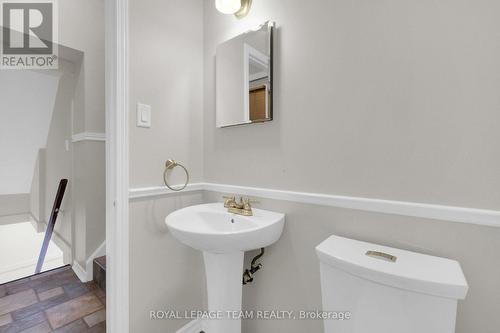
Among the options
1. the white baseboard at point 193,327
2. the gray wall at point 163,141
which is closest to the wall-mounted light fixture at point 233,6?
the gray wall at point 163,141

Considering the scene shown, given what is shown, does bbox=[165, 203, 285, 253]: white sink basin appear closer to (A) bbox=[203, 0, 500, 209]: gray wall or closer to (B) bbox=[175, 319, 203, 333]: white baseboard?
(A) bbox=[203, 0, 500, 209]: gray wall

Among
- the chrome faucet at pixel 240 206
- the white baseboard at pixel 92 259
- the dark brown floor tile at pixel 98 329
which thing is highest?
the chrome faucet at pixel 240 206

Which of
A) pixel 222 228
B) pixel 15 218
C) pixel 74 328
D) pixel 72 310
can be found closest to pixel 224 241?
pixel 222 228

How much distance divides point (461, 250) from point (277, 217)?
0.65m

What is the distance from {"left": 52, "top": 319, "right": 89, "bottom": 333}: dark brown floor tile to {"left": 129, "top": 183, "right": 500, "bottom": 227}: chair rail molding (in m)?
1.06

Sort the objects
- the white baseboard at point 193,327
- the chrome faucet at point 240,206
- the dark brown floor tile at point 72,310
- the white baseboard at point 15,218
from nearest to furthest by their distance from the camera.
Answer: the chrome faucet at point 240,206, the white baseboard at point 193,327, the dark brown floor tile at point 72,310, the white baseboard at point 15,218

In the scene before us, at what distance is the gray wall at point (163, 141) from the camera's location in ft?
3.77

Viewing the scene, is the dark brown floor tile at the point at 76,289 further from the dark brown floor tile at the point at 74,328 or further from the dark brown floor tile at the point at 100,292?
the dark brown floor tile at the point at 74,328

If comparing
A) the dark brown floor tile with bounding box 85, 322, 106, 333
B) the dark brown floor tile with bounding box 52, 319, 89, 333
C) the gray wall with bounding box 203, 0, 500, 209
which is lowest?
the dark brown floor tile with bounding box 85, 322, 106, 333

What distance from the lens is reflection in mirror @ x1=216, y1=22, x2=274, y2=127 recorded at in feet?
3.79

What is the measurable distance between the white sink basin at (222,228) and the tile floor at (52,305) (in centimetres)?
106

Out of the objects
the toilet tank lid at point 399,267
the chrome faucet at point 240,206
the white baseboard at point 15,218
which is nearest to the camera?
the toilet tank lid at point 399,267

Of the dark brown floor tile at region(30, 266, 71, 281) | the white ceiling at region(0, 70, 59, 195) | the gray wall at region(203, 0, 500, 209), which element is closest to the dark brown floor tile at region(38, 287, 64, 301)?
the dark brown floor tile at region(30, 266, 71, 281)

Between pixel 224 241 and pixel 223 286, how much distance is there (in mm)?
356
